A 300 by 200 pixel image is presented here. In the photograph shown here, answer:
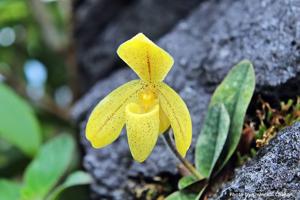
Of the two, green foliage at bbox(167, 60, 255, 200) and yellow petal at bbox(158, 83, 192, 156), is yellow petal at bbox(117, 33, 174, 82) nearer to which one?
yellow petal at bbox(158, 83, 192, 156)

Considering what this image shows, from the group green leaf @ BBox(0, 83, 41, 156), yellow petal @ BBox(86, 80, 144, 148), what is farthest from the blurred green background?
yellow petal @ BBox(86, 80, 144, 148)

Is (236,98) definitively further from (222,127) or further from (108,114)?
(108,114)

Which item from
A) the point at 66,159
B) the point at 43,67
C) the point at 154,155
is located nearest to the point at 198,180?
the point at 154,155

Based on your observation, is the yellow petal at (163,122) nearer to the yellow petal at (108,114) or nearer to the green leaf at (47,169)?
the yellow petal at (108,114)

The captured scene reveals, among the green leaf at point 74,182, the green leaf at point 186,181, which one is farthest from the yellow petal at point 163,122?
the green leaf at point 74,182

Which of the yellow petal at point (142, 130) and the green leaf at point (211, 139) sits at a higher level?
the yellow petal at point (142, 130)

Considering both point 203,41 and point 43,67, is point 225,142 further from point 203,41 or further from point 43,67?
point 43,67
